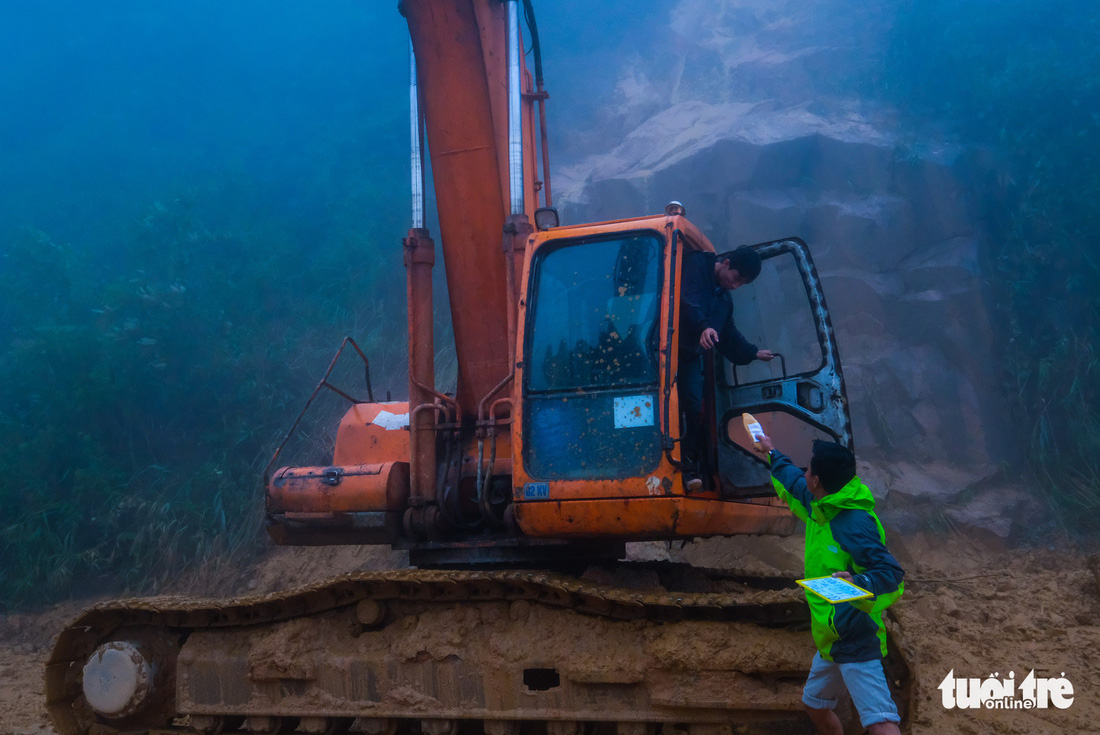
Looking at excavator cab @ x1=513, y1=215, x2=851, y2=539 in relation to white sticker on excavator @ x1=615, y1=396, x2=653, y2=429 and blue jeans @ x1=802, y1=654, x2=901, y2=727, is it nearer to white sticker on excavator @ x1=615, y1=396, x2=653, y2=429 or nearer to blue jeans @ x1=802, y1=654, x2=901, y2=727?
white sticker on excavator @ x1=615, y1=396, x2=653, y2=429

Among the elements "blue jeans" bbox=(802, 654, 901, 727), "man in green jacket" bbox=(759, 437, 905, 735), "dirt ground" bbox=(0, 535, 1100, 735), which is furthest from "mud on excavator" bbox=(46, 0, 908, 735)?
"dirt ground" bbox=(0, 535, 1100, 735)

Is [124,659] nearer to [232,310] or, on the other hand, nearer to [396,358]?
→ [396,358]

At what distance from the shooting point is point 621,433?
3377 mm

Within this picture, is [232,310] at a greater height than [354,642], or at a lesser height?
greater

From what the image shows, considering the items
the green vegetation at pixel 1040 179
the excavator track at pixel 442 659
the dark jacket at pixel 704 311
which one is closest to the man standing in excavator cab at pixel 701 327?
the dark jacket at pixel 704 311

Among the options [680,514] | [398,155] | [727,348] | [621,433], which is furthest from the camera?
[398,155]

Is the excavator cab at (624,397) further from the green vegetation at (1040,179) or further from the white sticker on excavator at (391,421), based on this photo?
the green vegetation at (1040,179)

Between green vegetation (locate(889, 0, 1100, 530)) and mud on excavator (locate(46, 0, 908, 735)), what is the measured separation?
7311 mm

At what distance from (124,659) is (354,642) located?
135cm

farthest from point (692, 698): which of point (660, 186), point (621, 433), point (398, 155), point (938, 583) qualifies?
point (398, 155)

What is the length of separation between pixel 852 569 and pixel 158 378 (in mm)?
11699

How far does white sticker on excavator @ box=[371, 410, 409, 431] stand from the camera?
4.70 m

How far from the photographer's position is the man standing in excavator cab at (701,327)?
3551 mm

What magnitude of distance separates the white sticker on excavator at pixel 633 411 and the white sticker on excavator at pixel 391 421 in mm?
1776
